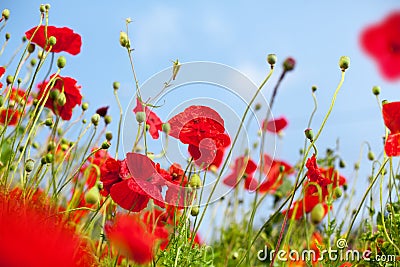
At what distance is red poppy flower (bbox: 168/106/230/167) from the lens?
761 mm

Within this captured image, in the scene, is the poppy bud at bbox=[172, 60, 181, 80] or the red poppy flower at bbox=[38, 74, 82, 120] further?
the red poppy flower at bbox=[38, 74, 82, 120]

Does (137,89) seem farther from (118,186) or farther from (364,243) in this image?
(364,243)

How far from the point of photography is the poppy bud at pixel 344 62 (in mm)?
777

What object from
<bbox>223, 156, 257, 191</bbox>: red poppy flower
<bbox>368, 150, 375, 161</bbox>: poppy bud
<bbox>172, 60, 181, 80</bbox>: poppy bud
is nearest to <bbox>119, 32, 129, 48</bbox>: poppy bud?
<bbox>172, 60, 181, 80</bbox>: poppy bud

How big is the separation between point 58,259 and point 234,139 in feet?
2.12

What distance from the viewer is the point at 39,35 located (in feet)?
3.34

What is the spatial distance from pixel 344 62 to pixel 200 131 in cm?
23

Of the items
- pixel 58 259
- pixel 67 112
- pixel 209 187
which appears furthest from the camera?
pixel 67 112

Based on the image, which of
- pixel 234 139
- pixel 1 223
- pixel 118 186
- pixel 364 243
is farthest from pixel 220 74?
pixel 1 223

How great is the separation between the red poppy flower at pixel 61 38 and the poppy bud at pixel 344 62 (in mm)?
503

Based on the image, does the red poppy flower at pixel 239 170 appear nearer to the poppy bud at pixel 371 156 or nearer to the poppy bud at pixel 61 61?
the poppy bud at pixel 371 156

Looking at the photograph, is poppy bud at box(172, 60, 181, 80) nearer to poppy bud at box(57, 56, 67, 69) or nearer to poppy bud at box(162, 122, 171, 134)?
poppy bud at box(162, 122, 171, 134)

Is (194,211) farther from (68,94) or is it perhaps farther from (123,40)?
(68,94)

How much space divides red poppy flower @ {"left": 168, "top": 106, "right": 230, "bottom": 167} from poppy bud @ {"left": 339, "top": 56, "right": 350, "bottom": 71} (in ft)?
0.63
